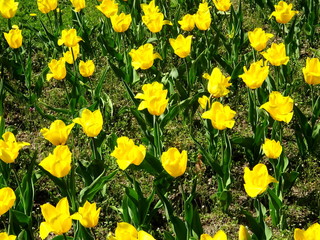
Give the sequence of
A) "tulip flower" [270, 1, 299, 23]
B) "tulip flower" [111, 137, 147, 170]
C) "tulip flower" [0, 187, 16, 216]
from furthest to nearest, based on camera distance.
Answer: "tulip flower" [270, 1, 299, 23], "tulip flower" [111, 137, 147, 170], "tulip flower" [0, 187, 16, 216]

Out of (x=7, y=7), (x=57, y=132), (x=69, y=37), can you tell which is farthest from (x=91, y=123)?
(x=7, y=7)

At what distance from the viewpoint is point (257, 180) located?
250 centimetres

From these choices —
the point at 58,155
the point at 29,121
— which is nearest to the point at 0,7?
the point at 29,121

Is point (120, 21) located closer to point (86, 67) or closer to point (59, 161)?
point (86, 67)

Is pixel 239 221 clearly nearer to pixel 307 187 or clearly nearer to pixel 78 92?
pixel 307 187

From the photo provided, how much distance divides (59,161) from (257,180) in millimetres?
911

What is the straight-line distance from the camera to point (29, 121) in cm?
432

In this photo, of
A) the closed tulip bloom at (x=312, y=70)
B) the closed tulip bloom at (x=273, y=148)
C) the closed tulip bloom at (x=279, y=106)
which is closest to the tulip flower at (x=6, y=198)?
the closed tulip bloom at (x=273, y=148)

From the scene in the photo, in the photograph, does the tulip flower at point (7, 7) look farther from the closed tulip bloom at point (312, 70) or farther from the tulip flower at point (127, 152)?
the closed tulip bloom at point (312, 70)

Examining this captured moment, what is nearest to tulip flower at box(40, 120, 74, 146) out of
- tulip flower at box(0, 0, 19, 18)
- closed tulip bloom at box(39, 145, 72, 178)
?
closed tulip bloom at box(39, 145, 72, 178)

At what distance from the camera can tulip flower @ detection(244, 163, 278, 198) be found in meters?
2.48

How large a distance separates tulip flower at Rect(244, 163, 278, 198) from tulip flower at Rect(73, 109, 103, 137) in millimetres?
851

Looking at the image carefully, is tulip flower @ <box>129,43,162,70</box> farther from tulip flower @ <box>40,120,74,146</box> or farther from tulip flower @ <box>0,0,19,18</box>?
tulip flower @ <box>0,0,19,18</box>

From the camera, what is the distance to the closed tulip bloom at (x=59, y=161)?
8.59 ft
